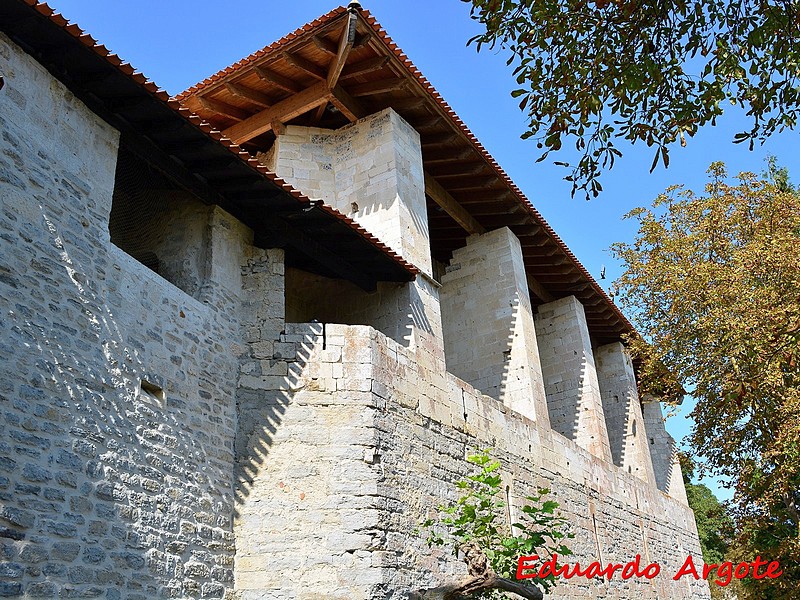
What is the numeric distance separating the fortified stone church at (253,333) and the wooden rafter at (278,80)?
32 mm

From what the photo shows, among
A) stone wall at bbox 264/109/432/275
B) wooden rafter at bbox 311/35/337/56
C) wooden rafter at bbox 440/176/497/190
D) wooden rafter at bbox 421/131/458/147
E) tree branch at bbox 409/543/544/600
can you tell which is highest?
wooden rafter at bbox 311/35/337/56

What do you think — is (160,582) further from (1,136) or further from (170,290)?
(1,136)

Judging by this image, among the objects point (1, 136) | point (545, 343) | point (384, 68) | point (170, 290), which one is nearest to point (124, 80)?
point (1, 136)

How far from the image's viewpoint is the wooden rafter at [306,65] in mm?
9992

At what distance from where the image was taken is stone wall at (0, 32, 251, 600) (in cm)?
510

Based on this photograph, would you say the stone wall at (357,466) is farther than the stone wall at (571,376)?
No

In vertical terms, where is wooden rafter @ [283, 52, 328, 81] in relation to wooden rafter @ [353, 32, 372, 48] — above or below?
above

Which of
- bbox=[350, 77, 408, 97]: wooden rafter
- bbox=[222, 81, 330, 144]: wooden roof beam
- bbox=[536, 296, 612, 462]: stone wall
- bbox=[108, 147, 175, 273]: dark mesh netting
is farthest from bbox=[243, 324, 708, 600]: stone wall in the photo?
bbox=[536, 296, 612, 462]: stone wall

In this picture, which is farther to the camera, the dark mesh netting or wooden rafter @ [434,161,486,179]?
wooden rafter @ [434,161,486,179]

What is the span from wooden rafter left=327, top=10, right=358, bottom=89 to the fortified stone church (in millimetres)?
44

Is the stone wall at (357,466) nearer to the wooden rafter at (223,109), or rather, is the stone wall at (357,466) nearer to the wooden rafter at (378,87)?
the wooden rafter at (378,87)

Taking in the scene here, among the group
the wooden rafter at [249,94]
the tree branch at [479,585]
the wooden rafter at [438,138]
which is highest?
the wooden rafter at [249,94]
